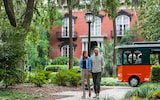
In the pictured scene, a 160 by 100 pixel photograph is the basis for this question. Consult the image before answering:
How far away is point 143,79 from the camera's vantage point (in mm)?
25562

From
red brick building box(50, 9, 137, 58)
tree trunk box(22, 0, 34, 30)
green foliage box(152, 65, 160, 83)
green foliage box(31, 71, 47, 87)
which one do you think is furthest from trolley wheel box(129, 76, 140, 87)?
red brick building box(50, 9, 137, 58)

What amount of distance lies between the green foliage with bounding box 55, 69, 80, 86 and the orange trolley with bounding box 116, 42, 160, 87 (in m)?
4.49

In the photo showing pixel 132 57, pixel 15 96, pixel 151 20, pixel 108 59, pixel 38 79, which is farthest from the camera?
pixel 108 59

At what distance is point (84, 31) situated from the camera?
189 ft

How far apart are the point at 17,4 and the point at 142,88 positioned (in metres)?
14.9

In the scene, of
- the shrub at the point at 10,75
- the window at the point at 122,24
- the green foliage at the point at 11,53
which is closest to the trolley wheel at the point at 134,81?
the shrub at the point at 10,75

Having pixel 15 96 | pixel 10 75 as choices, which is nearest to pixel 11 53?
pixel 10 75

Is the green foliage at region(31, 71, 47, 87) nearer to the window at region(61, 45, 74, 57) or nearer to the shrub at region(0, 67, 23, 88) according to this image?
the shrub at region(0, 67, 23, 88)

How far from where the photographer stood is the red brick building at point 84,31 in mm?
56375

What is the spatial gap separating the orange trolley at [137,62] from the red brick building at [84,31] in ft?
96.6

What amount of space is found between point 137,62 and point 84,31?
3242 centimetres

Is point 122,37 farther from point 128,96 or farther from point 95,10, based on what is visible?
point 128,96

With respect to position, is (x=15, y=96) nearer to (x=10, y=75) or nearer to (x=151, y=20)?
(x=10, y=75)

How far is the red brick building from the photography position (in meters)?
56.4
